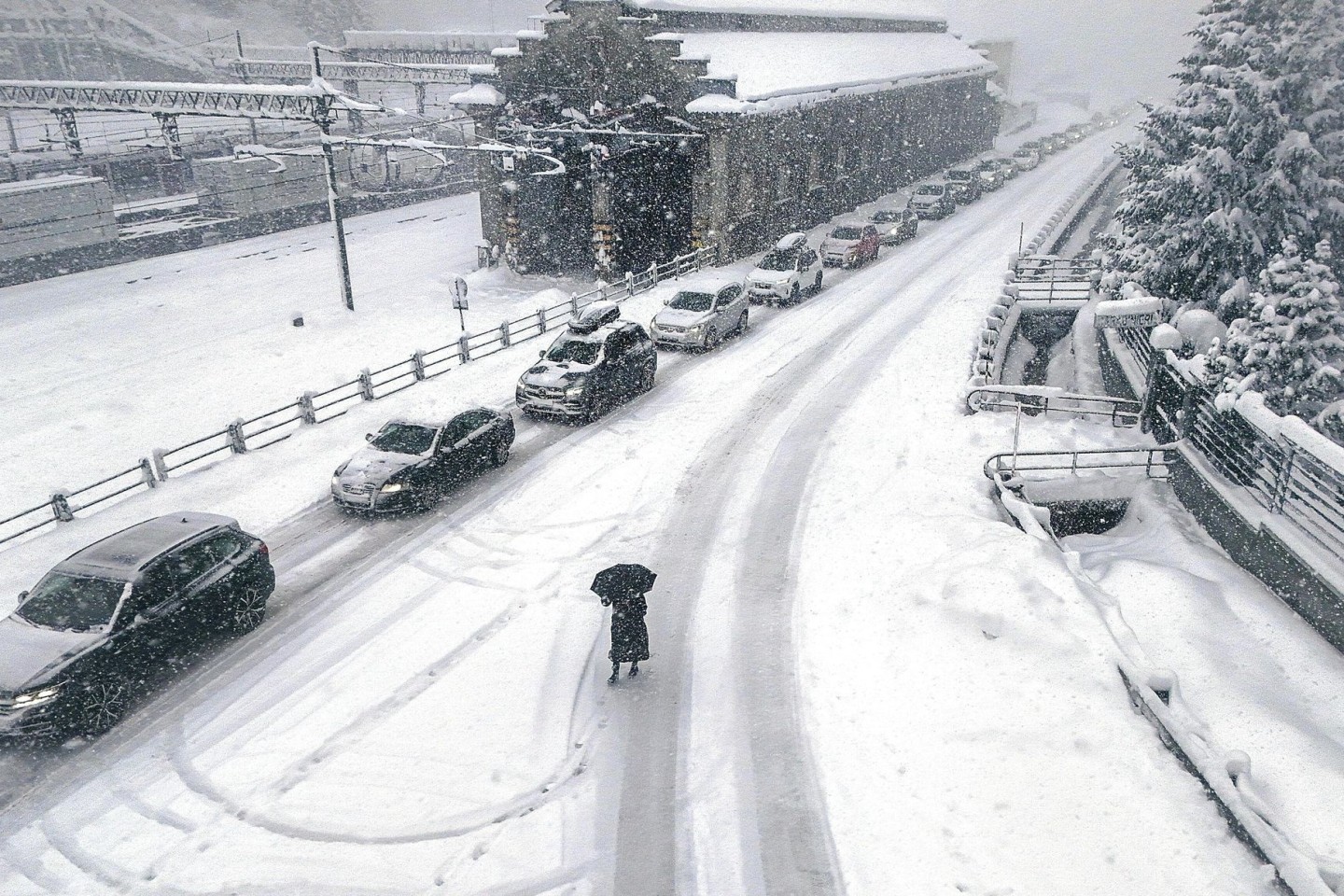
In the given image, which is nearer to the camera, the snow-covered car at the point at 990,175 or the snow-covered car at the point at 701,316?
the snow-covered car at the point at 701,316

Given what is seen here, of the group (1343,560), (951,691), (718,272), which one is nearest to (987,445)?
(1343,560)

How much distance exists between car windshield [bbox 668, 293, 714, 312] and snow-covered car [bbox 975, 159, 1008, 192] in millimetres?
34853

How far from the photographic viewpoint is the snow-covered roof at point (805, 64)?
34.9m

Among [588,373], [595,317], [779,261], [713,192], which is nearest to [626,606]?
[588,373]

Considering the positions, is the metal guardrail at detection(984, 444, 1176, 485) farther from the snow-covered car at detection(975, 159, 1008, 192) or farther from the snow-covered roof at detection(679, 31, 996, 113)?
the snow-covered car at detection(975, 159, 1008, 192)

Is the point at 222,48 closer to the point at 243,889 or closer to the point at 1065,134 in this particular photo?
the point at 1065,134

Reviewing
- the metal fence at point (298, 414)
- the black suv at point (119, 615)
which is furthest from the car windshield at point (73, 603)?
the metal fence at point (298, 414)

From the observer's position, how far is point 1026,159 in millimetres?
66750

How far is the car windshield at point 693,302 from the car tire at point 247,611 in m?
15.6

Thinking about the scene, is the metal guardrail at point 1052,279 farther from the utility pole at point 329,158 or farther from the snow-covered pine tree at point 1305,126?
the utility pole at point 329,158

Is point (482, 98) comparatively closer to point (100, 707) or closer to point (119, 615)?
point (119, 615)

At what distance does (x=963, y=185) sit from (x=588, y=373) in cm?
3856

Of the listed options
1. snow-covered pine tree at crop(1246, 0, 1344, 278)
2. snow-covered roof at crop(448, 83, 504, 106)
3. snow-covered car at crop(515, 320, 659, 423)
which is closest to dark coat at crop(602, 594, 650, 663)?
snow-covered car at crop(515, 320, 659, 423)

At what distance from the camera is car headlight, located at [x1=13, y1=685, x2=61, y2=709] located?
384 inches
